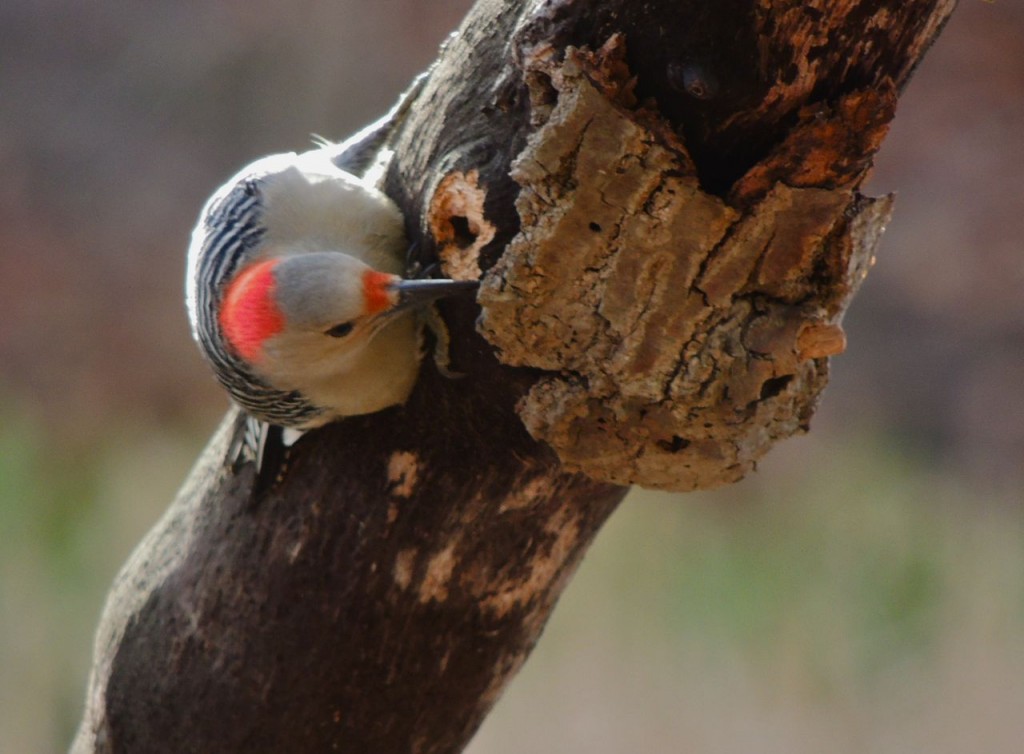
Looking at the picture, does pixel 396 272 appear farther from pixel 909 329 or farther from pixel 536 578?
pixel 909 329

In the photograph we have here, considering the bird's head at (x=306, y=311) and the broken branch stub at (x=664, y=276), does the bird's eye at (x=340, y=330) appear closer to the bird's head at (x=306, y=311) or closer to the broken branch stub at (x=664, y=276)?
the bird's head at (x=306, y=311)

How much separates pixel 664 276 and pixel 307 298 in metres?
0.56

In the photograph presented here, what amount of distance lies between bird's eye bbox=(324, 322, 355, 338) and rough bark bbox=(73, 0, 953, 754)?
0.13 m

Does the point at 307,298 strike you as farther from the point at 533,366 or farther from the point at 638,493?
the point at 638,493

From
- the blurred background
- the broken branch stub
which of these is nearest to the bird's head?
the broken branch stub

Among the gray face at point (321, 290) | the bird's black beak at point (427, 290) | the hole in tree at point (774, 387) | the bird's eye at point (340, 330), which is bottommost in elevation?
the bird's eye at point (340, 330)

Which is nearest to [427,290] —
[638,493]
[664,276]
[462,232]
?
[462,232]

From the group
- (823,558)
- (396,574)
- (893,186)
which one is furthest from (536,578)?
(893,186)

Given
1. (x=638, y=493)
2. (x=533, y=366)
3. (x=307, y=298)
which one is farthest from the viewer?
(x=638, y=493)

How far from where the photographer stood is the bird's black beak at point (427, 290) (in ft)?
4.61

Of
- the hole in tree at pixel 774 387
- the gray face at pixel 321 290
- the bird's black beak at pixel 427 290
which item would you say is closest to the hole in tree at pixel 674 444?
the hole in tree at pixel 774 387

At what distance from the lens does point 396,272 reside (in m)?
1.61

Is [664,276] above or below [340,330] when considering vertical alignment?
above

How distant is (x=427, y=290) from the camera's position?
1.44m
